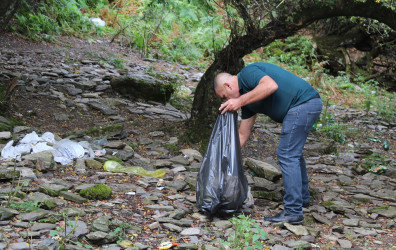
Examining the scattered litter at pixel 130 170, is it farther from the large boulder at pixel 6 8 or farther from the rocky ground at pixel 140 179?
the large boulder at pixel 6 8

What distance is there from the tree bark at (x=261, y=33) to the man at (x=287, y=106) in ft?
6.76

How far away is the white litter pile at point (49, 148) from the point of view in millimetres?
5000

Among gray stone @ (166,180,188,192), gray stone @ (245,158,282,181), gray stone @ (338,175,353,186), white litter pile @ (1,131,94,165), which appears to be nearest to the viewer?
gray stone @ (166,180,188,192)

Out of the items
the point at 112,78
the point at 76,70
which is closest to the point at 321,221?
the point at 112,78

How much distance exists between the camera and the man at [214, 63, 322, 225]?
3.98m

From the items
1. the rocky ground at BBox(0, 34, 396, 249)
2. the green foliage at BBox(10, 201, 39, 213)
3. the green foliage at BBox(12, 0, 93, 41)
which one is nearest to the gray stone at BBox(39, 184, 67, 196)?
the rocky ground at BBox(0, 34, 396, 249)

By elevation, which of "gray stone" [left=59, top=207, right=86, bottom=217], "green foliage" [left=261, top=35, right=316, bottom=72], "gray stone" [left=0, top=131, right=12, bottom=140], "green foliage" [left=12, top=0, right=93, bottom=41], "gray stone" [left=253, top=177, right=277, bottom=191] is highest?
"green foliage" [left=261, top=35, right=316, bottom=72]

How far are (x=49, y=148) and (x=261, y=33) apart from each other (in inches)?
120

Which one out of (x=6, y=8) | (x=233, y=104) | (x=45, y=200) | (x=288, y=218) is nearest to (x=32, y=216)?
(x=45, y=200)

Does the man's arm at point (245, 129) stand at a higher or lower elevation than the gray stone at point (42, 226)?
higher

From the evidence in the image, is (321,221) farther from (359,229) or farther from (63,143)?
(63,143)

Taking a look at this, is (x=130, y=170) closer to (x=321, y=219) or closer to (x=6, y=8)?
(x=321, y=219)

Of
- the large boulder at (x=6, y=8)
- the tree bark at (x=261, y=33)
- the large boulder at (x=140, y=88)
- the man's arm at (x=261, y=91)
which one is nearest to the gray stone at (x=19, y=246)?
the man's arm at (x=261, y=91)

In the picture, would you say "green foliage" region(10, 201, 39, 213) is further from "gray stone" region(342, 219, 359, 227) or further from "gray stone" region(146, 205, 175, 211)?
"gray stone" region(342, 219, 359, 227)
